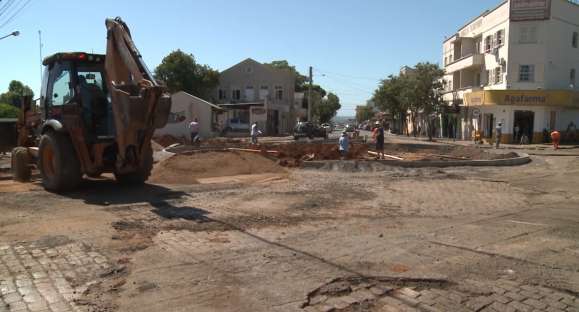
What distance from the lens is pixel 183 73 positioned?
201 ft

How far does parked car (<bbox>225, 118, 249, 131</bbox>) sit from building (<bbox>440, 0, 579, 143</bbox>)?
23.9 metres

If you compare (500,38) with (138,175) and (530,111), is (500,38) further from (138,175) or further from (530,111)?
(138,175)

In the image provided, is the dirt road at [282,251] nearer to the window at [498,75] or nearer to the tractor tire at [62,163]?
the tractor tire at [62,163]

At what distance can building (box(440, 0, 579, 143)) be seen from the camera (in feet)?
134

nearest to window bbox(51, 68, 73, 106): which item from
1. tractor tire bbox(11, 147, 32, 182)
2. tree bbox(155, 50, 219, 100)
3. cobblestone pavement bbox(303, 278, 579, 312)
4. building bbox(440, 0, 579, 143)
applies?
tractor tire bbox(11, 147, 32, 182)

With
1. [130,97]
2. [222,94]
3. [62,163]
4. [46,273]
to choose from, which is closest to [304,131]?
[222,94]

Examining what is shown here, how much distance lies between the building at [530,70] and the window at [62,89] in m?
36.6

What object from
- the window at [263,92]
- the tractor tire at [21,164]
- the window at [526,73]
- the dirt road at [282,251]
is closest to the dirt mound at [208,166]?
the dirt road at [282,251]

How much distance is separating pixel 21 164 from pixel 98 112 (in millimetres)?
3424

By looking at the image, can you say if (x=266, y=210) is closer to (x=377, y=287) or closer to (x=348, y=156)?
(x=377, y=287)

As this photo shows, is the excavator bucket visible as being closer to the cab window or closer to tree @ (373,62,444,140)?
the cab window

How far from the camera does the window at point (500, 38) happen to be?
139ft

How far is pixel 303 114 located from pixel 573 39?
4540 cm

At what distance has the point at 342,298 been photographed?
5.06 metres
